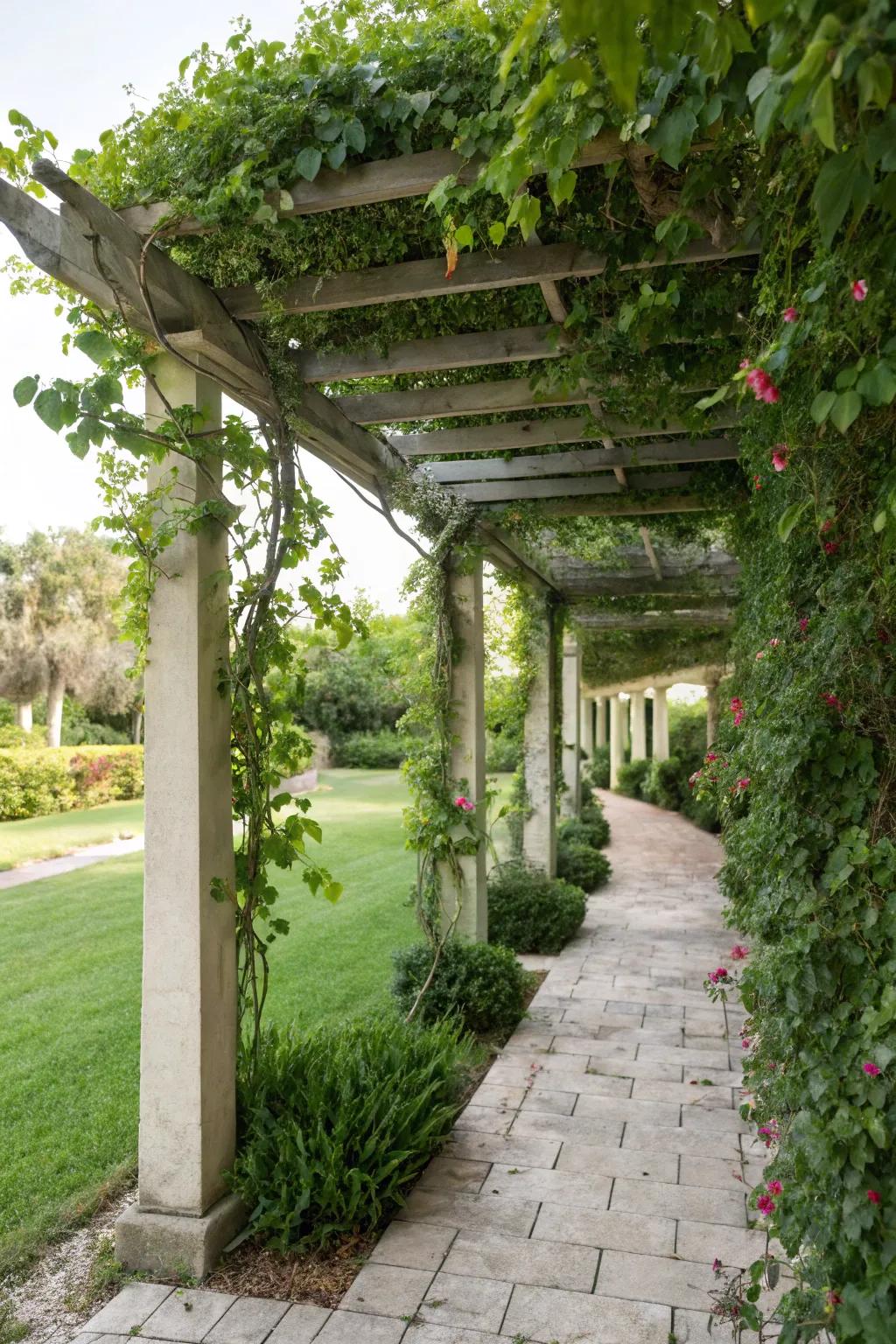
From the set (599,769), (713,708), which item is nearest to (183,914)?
(713,708)

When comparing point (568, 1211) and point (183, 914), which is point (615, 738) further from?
point (183, 914)

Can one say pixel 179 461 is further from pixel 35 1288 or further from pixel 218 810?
pixel 35 1288

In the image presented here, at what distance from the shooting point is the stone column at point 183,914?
2779 millimetres

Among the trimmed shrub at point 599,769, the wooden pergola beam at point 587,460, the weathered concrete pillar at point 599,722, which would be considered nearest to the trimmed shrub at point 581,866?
the wooden pergola beam at point 587,460

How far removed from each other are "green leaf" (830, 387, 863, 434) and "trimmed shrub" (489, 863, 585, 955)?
541 centimetres

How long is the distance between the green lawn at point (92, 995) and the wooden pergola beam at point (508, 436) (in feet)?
10.3

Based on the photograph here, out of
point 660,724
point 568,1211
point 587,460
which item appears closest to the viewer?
point 568,1211

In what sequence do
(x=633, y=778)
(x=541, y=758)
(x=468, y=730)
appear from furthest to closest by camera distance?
(x=633, y=778)
(x=541, y=758)
(x=468, y=730)

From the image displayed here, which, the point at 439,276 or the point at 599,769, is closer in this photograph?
the point at 439,276

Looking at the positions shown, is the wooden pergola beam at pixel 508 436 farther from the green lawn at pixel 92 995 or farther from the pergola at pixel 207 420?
the green lawn at pixel 92 995

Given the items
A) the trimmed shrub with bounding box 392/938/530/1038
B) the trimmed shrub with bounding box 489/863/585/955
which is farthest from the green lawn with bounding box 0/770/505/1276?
the trimmed shrub with bounding box 489/863/585/955

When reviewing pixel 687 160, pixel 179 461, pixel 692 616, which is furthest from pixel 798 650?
pixel 692 616

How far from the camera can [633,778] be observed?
1981cm

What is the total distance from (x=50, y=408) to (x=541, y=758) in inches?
243
